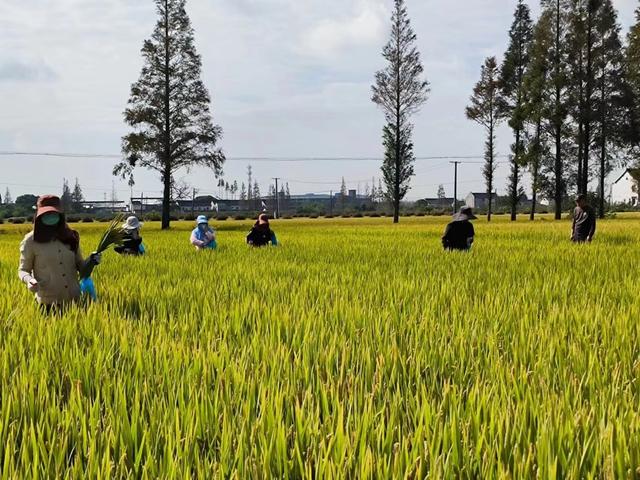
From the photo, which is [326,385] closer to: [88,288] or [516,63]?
[88,288]

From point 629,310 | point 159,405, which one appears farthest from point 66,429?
point 629,310

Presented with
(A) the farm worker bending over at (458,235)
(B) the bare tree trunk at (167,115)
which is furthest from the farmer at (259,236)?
(B) the bare tree trunk at (167,115)

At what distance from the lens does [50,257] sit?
4922 mm

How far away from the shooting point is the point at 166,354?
335 cm

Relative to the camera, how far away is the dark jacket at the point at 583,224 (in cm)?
1312

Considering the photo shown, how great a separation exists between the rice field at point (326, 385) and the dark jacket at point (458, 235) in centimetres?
483

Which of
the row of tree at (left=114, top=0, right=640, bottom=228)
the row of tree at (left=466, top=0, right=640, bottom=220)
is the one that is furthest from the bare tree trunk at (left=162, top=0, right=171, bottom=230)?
the row of tree at (left=466, top=0, right=640, bottom=220)

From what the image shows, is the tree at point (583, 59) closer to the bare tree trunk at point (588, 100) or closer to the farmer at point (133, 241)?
the bare tree trunk at point (588, 100)

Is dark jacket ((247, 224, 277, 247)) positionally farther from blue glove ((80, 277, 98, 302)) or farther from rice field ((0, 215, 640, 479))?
blue glove ((80, 277, 98, 302))

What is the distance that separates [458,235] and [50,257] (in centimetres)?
820

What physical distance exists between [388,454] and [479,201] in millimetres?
126565

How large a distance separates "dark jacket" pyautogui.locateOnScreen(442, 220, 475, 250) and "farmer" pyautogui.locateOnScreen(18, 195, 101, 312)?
781 cm

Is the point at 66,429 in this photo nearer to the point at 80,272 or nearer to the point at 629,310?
the point at 80,272

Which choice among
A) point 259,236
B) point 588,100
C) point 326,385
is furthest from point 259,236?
point 588,100
